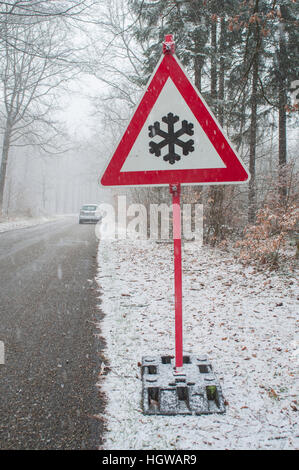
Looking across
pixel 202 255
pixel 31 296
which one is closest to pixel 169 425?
pixel 31 296

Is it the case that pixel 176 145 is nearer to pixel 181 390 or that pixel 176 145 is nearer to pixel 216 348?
pixel 181 390

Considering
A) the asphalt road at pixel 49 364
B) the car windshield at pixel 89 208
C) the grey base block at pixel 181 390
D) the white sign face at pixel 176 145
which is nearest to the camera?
the asphalt road at pixel 49 364

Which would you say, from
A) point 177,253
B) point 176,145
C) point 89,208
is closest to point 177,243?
point 177,253

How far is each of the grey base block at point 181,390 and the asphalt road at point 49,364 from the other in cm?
38

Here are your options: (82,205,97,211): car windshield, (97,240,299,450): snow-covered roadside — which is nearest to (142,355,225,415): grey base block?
(97,240,299,450): snow-covered roadside

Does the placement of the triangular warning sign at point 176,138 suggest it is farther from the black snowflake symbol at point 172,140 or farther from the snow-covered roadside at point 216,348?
the snow-covered roadside at point 216,348

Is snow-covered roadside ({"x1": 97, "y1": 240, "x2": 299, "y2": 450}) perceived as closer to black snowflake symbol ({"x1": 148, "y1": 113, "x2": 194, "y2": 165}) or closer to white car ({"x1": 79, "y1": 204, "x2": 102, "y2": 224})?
black snowflake symbol ({"x1": 148, "y1": 113, "x2": 194, "y2": 165})

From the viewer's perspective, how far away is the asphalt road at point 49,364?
180 cm

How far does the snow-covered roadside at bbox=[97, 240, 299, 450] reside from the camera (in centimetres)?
180

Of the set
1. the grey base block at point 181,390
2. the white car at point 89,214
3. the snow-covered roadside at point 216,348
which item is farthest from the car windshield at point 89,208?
the grey base block at point 181,390

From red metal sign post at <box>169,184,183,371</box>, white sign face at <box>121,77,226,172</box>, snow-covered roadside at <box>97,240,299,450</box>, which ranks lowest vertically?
snow-covered roadside at <box>97,240,299,450</box>

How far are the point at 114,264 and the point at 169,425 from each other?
5.69 meters

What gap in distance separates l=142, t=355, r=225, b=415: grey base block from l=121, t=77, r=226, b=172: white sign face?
156 centimetres

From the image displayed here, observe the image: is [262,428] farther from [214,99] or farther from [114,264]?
[214,99]
